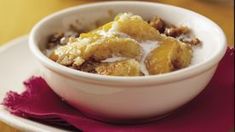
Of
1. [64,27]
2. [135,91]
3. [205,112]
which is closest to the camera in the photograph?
[135,91]

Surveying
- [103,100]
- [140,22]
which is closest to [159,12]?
[140,22]

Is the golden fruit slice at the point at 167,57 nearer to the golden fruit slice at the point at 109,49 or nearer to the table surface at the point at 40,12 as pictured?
the golden fruit slice at the point at 109,49

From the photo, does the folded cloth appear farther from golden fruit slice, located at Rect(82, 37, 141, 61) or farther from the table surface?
the table surface

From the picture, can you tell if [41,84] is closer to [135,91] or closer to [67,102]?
[67,102]

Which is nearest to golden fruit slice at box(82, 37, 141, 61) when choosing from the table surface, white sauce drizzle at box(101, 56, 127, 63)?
white sauce drizzle at box(101, 56, 127, 63)

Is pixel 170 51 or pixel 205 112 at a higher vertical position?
pixel 170 51

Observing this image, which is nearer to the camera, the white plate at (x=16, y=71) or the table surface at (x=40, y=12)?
the white plate at (x=16, y=71)

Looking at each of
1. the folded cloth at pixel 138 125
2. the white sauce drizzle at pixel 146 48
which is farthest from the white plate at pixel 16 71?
the white sauce drizzle at pixel 146 48

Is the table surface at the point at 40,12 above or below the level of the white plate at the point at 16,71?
below
